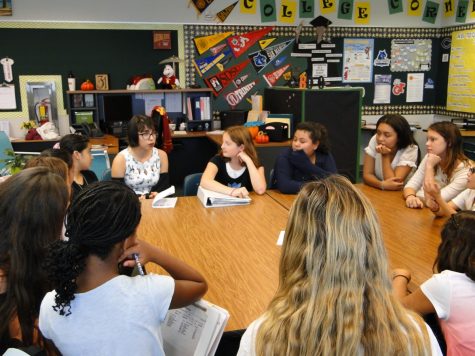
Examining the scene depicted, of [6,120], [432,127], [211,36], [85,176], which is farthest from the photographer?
[211,36]

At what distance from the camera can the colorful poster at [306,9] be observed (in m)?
6.65

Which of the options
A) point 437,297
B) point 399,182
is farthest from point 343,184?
point 399,182

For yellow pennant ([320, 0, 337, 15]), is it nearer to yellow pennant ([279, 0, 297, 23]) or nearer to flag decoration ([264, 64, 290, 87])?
yellow pennant ([279, 0, 297, 23])

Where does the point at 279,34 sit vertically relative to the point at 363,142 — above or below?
above

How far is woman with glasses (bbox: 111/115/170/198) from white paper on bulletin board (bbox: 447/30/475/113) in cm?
482

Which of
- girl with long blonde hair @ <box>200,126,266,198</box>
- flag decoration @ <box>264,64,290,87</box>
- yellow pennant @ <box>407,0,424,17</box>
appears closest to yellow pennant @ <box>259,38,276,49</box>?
flag decoration @ <box>264,64,290,87</box>

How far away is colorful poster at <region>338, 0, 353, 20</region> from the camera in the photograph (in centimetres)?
Answer: 675

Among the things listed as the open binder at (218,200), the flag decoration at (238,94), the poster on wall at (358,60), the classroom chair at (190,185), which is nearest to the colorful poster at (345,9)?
the poster on wall at (358,60)

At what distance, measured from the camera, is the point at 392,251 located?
2.19 meters

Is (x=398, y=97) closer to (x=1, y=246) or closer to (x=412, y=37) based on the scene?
(x=412, y=37)

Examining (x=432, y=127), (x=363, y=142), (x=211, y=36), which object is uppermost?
(x=211, y=36)

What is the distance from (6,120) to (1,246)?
505cm

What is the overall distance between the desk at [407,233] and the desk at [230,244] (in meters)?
0.40

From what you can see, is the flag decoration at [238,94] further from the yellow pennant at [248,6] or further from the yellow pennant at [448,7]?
the yellow pennant at [448,7]
